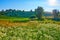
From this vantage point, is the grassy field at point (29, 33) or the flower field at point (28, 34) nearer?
the flower field at point (28, 34)

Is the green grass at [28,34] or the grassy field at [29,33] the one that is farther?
the grassy field at [29,33]

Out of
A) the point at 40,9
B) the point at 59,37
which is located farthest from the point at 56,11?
the point at 59,37

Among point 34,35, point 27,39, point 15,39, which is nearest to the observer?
point 15,39

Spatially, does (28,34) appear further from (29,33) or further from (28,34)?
(29,33)

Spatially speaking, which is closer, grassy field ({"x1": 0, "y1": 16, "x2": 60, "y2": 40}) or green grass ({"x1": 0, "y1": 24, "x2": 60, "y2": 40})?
green grass ({"x1": 0, "y1": 24, "x2": 60, "y2": 40})

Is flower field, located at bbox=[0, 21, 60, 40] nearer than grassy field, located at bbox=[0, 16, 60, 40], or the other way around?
flower field, located at bbox=[0, 21, 60, 40]

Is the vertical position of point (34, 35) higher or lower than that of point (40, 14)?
higher

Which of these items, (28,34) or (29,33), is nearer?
(28,34)

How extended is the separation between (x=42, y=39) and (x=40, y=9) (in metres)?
72.3

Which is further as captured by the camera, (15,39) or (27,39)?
(27,39)

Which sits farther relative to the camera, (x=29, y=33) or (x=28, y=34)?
(x=29, y=33)

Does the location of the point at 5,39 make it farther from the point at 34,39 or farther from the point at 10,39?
the point at 34,39

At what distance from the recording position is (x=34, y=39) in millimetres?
9109

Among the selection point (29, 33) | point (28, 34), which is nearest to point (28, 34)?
point (28, 34)
